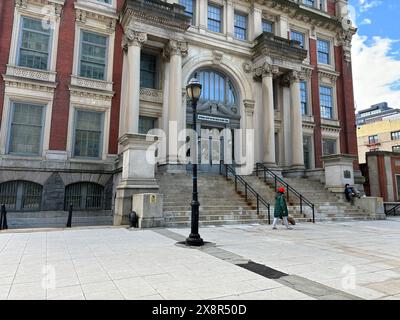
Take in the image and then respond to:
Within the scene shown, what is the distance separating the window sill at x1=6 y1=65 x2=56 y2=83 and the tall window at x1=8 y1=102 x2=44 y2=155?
148 cm

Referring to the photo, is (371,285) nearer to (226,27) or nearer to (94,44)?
(94,44)

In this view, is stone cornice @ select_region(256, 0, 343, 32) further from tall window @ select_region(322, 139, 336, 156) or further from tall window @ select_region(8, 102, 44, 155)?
tall window @ select_region(8, 102, 44, 155)

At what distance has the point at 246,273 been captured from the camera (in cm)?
473

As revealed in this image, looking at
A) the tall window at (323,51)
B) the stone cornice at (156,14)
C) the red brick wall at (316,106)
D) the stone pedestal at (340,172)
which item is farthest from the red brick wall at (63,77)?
the tall window at (323,51)

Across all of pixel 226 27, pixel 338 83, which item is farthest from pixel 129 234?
pixel 338 83

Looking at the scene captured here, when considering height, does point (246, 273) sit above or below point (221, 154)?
below

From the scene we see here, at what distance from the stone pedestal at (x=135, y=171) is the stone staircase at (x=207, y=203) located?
53.3 inches

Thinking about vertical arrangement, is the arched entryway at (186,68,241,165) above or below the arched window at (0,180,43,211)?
above

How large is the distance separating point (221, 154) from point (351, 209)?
848 cm

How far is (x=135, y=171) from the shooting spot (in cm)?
1176

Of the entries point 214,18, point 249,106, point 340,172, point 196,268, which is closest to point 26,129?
point 249,106

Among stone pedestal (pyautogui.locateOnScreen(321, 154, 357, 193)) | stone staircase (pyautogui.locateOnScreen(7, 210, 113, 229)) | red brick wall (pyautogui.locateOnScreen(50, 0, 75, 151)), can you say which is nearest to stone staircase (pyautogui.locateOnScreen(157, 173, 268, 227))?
stone staircase (pyautogui.locateOnScreen(7, 210, 113, 229))

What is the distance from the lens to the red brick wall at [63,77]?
15922 millimetres

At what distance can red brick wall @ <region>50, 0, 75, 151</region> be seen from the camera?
15.9 meters
